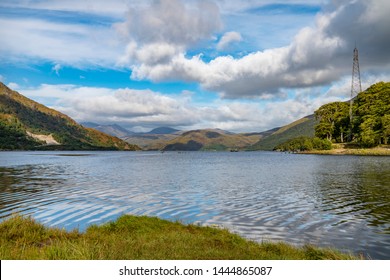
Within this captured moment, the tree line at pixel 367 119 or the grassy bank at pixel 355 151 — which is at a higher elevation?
the tree line at pixel 367 119

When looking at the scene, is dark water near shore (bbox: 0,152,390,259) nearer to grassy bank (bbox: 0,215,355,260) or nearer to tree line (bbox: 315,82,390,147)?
grassy bank (bbox: 0,215,355,260)

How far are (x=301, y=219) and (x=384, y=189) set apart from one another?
77.9 ft

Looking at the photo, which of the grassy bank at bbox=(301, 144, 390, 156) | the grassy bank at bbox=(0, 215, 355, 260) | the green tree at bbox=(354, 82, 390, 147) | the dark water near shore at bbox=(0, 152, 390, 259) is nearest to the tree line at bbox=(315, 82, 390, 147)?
the green tree at bbox=(354, 82, 390, 147)

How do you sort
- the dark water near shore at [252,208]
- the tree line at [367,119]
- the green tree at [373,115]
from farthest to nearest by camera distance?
the tree line at [367,119] → the green tree at [373,115] → the dark water near shore at [252,208]

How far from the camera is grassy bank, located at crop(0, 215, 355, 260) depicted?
1319cm

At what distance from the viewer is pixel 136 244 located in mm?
16078

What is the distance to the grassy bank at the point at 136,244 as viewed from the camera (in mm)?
13188

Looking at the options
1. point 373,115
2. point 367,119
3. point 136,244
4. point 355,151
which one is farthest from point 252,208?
point 373,115

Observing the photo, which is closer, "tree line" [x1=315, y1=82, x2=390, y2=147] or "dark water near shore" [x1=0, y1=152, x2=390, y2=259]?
"dark water near shore" [x1=0, y1=152, x2=390, y2=259]

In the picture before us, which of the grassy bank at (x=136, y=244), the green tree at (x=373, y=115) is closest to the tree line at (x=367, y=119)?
the green tree at (x=373, y=115)

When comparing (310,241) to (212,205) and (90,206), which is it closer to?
(212,205)

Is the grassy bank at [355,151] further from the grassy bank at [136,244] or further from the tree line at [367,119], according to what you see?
the grassy bank at [136,244]

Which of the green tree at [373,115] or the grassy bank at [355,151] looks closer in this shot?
the grassy bank at [355,151]
